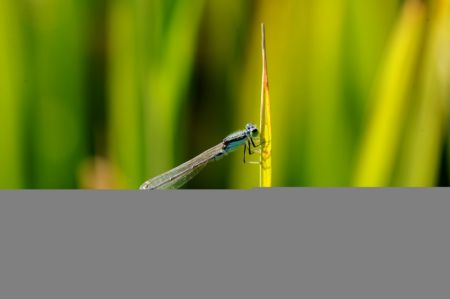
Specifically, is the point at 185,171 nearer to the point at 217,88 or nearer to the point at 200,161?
the point at 200,161

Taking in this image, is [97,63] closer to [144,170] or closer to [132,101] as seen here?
[132,101]

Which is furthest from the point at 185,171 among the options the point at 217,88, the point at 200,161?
the point at 217,88

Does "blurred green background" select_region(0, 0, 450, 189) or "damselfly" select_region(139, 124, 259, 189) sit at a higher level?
"blurred green background" select_region(0, 0, 450, 189)

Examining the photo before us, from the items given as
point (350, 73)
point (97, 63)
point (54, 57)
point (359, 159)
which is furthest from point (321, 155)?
point (54, 57)

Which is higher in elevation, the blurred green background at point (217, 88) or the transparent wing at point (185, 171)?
the blurred green background at point (217, 88)
